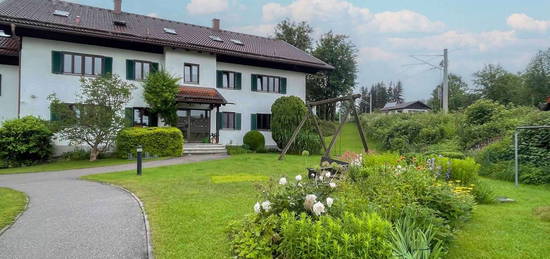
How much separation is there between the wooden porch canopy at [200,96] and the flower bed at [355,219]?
1458 cm

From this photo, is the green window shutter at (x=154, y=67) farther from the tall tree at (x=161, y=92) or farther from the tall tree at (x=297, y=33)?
the tall tree at (x=297, y=33)

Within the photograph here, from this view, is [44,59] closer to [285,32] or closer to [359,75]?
[285,32]

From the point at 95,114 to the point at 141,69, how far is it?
4.76 m

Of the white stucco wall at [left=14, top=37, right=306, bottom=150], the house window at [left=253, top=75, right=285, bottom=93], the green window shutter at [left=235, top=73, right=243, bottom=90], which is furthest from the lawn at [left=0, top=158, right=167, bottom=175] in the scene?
the house window at [left=253, top=75, right=285, bottom=93]

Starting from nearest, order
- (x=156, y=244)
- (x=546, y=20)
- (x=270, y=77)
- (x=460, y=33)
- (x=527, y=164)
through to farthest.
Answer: (x=156, y=244)
(x=527, y=164)
(x=546, y=20)
(x=460, y=33)
(x=270, y=77)

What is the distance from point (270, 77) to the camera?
23.7 meters

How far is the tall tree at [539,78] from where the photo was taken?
38.6 m

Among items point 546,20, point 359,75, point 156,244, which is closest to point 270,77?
point 546,20

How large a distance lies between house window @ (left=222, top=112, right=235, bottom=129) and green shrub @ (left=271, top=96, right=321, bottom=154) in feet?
10.7

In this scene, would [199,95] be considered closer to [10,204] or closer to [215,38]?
[215,38]

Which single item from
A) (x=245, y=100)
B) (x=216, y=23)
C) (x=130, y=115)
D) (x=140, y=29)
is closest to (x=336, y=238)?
(x=130, y=115)

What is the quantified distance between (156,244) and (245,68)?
62.5 ft

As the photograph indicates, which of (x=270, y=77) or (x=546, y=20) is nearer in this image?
(x=546, y=20)

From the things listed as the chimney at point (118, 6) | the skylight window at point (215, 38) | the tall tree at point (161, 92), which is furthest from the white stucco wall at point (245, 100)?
the chimney at point (118, 6)
